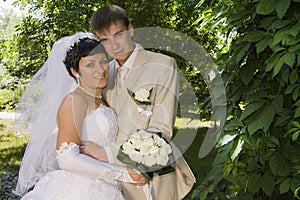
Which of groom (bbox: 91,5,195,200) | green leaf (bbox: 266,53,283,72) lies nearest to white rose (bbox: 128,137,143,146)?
groom (bbox: 91,5,195,200)

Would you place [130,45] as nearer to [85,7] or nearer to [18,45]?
[85,7]

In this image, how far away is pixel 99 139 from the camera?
2232 mm

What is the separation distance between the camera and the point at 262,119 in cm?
171

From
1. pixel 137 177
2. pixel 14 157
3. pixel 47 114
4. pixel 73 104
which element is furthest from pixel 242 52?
pixel 14 157

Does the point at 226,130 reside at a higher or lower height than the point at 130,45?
lower

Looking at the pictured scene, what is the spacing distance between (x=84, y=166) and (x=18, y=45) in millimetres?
3727

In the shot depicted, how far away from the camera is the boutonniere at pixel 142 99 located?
6.56 feet

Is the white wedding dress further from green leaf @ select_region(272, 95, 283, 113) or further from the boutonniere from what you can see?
green leaf @ select_region(272, 95, 283, 113)

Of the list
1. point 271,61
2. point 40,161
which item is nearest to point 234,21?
point 271,61

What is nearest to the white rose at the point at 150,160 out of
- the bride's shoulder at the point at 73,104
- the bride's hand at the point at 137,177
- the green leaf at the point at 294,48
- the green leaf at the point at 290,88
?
the bride's hand at the point at 137,177

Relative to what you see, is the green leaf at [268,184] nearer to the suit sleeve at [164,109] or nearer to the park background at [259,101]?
the park background at [259,101]

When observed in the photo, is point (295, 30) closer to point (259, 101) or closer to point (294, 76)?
point (294, 76)

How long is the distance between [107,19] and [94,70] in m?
0.25

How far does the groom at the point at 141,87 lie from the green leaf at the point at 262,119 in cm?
47
